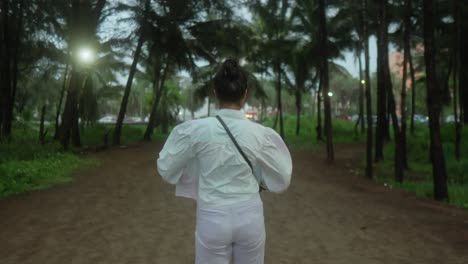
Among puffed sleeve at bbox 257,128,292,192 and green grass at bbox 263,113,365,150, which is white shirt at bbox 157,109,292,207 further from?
green grass at bbox 263,113,365,150

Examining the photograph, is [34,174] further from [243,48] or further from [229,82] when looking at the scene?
[243,48]

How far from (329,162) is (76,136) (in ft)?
32.9

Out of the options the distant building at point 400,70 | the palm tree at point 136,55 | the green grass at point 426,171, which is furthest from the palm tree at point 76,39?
the distant building at point 400,70

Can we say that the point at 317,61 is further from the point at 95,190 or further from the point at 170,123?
the point at 95,190

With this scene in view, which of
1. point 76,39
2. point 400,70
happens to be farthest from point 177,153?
point 400,70

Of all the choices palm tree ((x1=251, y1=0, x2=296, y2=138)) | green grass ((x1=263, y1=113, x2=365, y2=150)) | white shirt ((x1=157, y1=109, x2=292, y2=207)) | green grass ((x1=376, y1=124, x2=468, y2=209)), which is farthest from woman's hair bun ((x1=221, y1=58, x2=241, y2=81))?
palm tree ((x1=251, y1=0, x2=296, y2=138))

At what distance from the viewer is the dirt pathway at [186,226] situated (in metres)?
4.96

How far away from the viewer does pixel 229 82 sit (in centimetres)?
222

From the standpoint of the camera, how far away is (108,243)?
532 centimetres

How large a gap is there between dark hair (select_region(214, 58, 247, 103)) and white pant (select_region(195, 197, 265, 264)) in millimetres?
528

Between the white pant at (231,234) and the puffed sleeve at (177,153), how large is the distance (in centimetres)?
24

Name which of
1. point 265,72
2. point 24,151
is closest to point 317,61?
point 265,72

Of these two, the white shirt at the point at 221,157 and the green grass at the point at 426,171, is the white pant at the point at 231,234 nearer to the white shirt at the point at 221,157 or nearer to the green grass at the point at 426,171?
the white shirt at the point at 221,157

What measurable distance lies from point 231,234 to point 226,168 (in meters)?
0.31
